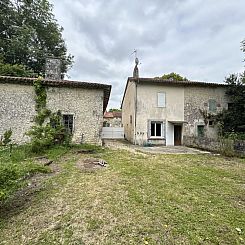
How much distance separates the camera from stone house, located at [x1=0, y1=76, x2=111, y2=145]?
11211 mm

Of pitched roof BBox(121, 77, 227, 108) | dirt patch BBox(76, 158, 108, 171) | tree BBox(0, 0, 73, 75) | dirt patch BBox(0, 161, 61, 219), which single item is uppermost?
tree BBox(0, 0, 73, 75)

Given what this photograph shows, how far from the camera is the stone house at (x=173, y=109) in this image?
16672mm

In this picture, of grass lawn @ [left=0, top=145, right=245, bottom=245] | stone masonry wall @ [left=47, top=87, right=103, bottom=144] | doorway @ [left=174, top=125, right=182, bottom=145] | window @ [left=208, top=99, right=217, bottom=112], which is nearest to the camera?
grass lawn @ [left=0, top=145, right=245, bottom=245]

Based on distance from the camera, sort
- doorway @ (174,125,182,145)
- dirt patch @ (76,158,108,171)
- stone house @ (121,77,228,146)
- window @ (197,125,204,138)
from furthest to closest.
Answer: window @ (197,125,204,138) < doorway @ (174,125,182,145) < stone house @ (121,77,228,146) < dirt patch @ (76,158,108,171)

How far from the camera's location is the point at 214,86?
17.8 meters

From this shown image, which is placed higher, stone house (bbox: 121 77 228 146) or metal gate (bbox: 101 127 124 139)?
stone house (bbox: 121 77 228 146)

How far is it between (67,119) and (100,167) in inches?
227

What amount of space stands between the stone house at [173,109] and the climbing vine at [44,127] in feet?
23.9

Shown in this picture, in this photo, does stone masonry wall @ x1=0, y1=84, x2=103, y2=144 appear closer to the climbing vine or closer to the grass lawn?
the climbing vine

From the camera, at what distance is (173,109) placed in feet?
56.5

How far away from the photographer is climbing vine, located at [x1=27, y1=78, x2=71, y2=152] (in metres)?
9.32

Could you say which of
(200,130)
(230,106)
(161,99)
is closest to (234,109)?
(230,106)

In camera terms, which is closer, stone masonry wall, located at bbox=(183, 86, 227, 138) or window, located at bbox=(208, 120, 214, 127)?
stone masonry wall, located at bbox=(183, 86, 227, 138)

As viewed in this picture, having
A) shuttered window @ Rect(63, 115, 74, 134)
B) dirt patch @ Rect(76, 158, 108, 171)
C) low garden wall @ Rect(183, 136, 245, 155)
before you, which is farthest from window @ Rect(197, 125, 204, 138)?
dirt patch @ Rect(76, 158, 108, 171)
